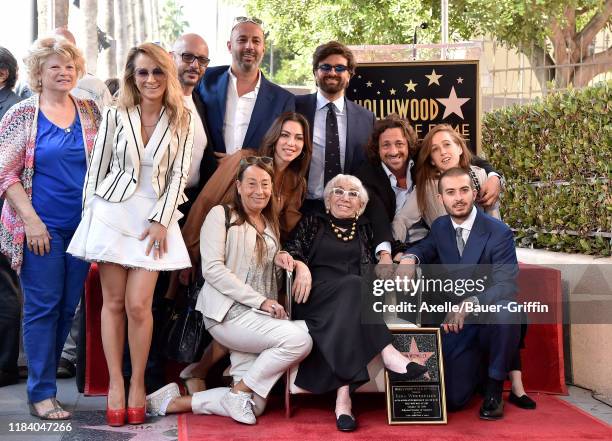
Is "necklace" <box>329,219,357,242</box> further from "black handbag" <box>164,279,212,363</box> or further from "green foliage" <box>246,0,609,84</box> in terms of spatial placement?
"green foliage" <box>246,0,609,84</box>

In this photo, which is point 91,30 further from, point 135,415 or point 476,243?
point 135,415

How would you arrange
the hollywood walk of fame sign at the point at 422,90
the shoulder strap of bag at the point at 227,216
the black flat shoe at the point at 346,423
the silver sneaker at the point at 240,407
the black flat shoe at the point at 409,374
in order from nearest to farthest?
1. the black flat shoe at the point at 346,423
2. the silver sneaker at the point at 240,407
3. the black flat shoe at the point at 409,374
4. the shoulder strap of bag at the point at 227,216
5. the hollywood walk of fame sign at the point at 422,90

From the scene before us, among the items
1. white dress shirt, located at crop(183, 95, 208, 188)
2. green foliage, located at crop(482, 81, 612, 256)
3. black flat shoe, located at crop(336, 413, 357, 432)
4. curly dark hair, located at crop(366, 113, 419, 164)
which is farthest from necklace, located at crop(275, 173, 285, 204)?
green foliage, located at crop(482, 81, 612, 256)

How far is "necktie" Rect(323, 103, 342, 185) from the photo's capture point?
6633 millimetres

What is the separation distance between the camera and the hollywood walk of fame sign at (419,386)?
222 inches

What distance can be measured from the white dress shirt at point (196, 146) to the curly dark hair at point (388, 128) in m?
1.13

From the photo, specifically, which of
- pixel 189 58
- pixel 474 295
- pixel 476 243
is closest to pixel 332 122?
pixel 189 58

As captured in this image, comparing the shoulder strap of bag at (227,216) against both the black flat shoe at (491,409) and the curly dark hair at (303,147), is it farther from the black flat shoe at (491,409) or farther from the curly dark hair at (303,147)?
the black flat shoe at (491,409)

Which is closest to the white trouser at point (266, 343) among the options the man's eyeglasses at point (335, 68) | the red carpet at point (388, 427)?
the red carpet at point (388, 427)

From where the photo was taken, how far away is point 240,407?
557cm

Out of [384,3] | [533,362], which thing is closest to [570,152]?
[533,362]

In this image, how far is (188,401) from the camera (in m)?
5.83

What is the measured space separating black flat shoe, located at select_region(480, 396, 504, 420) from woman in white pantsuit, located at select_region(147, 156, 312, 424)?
1101mm

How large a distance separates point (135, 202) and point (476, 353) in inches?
88.5
